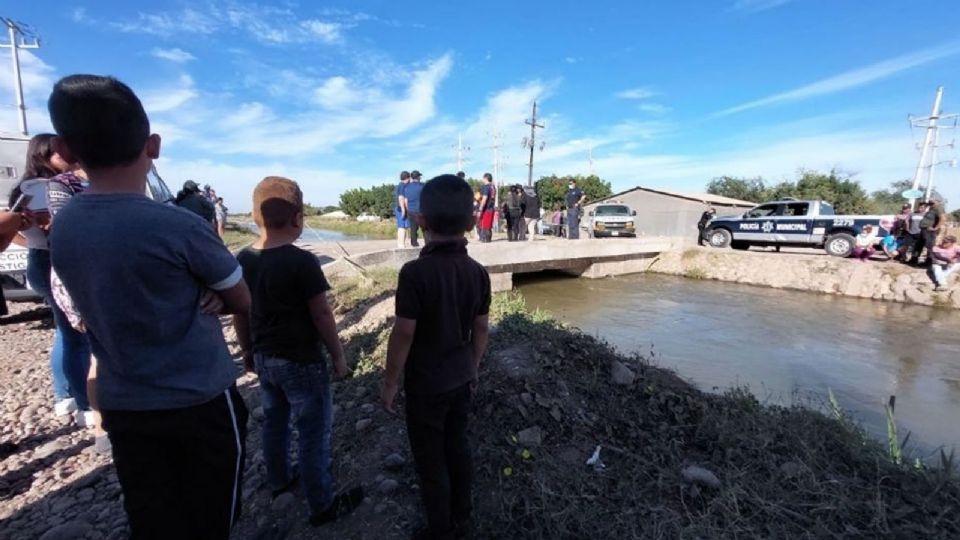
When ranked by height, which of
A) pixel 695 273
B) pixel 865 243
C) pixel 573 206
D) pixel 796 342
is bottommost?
pixel 796 342

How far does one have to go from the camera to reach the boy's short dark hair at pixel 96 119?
1.07 m

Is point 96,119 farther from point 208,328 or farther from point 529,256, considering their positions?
point 529,256

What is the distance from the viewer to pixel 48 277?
2.68 meters

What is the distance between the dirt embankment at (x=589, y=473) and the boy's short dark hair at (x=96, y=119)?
173 cm

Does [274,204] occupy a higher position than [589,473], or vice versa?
[274,204]

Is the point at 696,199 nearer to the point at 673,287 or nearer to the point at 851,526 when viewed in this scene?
the point at 673,287

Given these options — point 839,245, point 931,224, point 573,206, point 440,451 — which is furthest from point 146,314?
point 839,245

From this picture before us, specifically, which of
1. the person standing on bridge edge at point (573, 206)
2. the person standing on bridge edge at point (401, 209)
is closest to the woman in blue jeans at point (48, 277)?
the person standing on bridge edge at point (401, 209)

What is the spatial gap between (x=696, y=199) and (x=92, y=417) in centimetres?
2965

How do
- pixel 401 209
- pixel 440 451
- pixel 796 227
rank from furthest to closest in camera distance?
pixel 796 227, pixel 401 209, pixel 440 451

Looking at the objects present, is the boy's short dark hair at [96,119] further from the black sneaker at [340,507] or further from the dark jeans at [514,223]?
the dark jeans at [514,223]

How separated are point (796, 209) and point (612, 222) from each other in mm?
7018

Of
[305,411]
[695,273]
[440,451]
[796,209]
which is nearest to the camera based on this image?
[440,451]

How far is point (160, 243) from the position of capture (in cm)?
113
